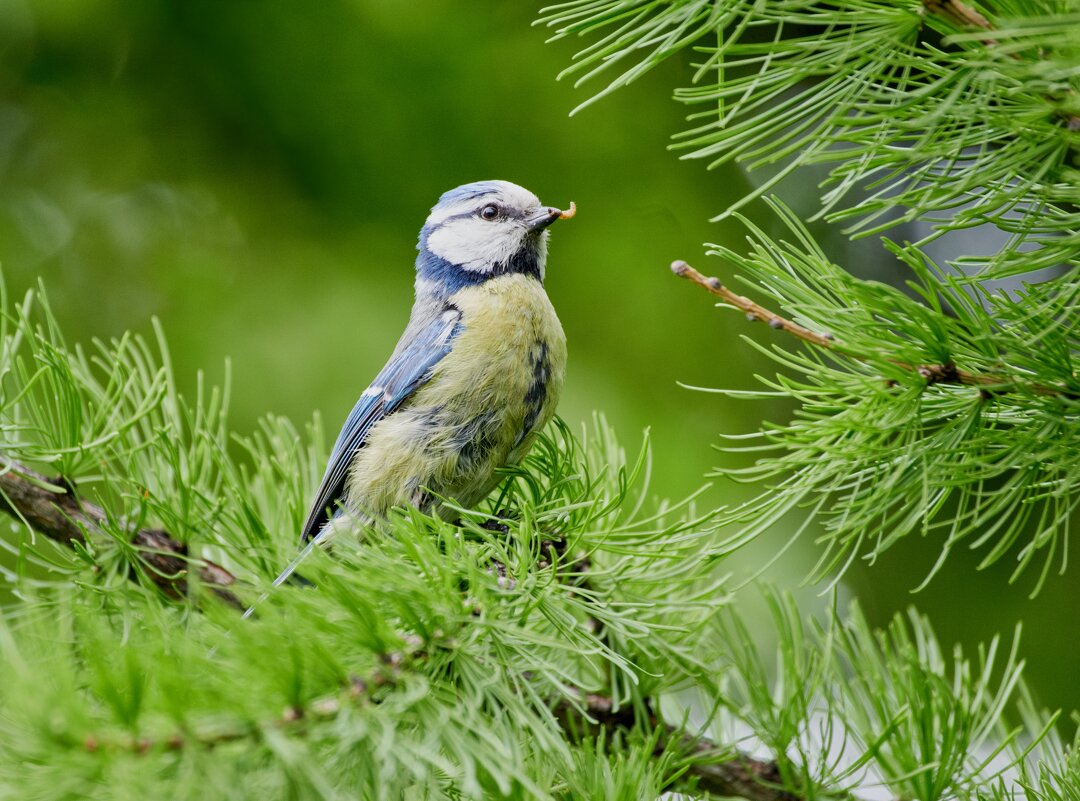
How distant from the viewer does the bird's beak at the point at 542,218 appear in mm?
2504

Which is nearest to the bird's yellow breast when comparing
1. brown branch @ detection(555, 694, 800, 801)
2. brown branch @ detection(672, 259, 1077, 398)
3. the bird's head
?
the bird's head

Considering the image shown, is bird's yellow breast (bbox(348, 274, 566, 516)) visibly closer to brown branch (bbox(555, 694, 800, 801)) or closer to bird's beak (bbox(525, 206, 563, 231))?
bird's beak (bbox(525, 206, 563, 231))

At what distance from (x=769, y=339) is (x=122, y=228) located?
2.42m

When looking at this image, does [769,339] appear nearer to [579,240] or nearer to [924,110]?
[579,240]

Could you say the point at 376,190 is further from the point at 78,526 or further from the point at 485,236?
the point at 78,526

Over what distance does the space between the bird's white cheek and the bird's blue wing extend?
0.81 feet

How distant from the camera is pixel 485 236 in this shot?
105 inches

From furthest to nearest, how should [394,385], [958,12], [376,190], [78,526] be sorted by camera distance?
[376,190] → [394,385] → [78,526] → [958,12]

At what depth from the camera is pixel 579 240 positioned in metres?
3.25

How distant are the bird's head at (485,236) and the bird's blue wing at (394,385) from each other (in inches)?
8.9

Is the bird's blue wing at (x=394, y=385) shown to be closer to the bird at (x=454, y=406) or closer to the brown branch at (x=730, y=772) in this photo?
the bird at (x=454, y=406)

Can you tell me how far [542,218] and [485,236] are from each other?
202 millimetres

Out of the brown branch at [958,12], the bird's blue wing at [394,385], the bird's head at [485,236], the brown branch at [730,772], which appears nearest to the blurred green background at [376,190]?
the bird's head at [485,236]

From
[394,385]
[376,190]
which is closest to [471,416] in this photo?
[394,385]
